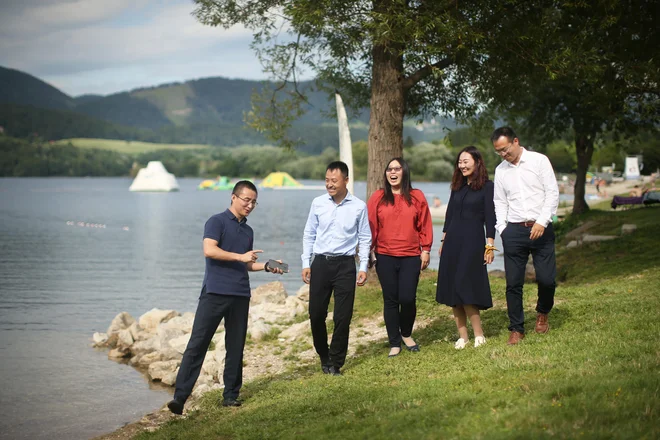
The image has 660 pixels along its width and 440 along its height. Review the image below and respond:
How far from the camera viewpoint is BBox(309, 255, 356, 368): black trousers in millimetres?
8727

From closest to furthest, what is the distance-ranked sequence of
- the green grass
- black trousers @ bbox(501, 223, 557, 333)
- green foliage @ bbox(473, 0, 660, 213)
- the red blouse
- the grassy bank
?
the grassy bank → black trousers @ bbox(501, 223, 557, 333) → the red blouse → green foliage @ bbox(473, 0, 660, 213) → the green grass

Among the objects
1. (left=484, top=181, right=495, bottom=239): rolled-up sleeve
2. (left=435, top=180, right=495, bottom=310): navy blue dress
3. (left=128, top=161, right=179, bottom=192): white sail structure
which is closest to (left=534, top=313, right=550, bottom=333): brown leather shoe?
(left=435, top=180, right=495, bottom=310): navy blue dress

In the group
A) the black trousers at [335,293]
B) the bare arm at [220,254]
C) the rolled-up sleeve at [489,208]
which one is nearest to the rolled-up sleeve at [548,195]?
the rolled-up sleeve at [489,208]

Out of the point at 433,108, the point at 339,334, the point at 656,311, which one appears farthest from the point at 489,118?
the point at 339,334

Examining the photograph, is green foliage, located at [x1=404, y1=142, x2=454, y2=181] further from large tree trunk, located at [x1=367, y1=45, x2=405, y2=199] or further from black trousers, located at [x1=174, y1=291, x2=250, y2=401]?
black trousers, located at [x1=174, y1=291, x2=250, y2=401]

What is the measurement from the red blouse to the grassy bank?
131 cm

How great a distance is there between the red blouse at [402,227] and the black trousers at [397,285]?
101mm

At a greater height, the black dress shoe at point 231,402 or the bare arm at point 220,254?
the bare arm at point 220,254

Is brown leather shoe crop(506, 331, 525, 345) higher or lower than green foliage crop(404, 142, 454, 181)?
lower

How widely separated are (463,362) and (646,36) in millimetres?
12742

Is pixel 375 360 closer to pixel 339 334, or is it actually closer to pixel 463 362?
pixel 339 334

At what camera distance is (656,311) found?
9719 millimetres

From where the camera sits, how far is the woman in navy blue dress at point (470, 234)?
880cm

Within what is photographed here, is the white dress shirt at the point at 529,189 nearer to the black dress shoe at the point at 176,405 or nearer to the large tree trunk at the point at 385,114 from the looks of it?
the black dress shoe at the point at 176,405
